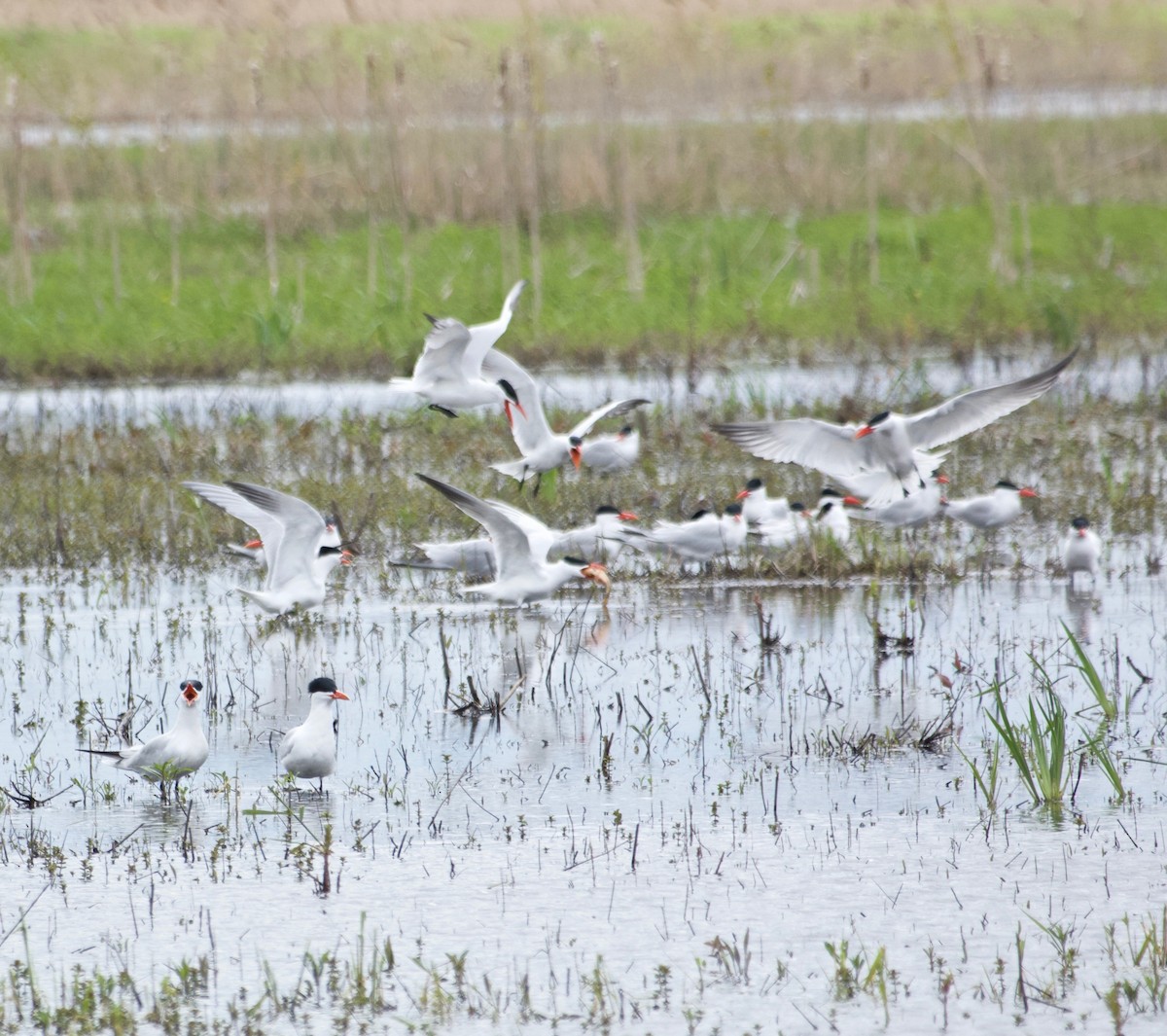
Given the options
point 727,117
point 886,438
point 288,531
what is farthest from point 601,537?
point 727,117

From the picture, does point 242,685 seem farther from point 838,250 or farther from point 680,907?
point 838,250

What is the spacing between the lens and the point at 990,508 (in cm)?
1062

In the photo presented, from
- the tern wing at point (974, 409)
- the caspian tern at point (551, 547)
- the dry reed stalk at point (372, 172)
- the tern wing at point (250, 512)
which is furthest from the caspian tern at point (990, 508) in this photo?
the dry reed stalk at point (372, 172)

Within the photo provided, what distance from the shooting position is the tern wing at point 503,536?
896 centimetres

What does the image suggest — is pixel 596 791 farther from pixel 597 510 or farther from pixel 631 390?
pixel 631 390

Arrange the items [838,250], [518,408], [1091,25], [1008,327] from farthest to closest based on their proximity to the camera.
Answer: [1091,25], [838,250], [1008,327], [518,408]

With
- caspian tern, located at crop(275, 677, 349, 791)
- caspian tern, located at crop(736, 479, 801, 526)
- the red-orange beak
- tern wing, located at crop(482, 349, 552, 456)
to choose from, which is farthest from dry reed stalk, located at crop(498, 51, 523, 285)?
caspian tern, located at crop(275, 677, 349, 791)

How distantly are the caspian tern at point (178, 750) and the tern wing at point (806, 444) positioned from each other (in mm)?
4395

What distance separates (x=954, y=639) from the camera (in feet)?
28.7

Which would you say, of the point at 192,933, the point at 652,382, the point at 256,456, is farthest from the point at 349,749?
the point at 652,382

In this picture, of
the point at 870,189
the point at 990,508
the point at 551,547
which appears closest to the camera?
the point at 551,547

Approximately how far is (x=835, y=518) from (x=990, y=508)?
2.80 feet

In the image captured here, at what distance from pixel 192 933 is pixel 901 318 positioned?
540 inches

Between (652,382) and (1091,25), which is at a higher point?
(1091,25)
